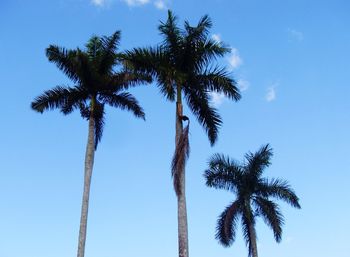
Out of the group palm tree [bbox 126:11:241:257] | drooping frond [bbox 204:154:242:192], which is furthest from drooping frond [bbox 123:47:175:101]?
drooping frond [bbox 204:154:242:192]

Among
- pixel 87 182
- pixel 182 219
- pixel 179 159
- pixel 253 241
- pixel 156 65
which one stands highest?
pixel 156 65

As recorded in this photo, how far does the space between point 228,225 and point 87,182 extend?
12.6 metres

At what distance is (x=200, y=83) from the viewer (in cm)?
2361

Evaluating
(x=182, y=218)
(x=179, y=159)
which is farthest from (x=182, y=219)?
(x=179, y=159)

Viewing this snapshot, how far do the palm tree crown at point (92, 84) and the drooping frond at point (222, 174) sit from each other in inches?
395

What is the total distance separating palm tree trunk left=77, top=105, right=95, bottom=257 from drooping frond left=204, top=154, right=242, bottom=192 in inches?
480

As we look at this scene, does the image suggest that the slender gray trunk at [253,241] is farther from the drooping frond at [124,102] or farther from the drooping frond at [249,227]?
the drooping frond at [124,102]

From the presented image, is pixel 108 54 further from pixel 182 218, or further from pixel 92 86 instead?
pixel 182 218

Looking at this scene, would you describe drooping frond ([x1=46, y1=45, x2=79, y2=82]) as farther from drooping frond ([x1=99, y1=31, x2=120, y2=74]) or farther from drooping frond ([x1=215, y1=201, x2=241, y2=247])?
drooping frond ([x1=215, y1=201, x2=241, y2=247])

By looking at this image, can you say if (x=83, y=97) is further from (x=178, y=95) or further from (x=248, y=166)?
(x=248, y=166)

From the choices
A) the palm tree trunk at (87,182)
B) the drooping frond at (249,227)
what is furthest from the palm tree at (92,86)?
the drooping frond at (249,227)

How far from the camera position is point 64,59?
26.8 meters

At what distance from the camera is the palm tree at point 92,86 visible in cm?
2597

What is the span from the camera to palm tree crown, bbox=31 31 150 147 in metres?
26.1
